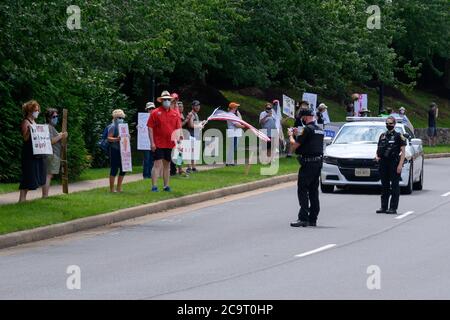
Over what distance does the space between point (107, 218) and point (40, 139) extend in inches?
73.8

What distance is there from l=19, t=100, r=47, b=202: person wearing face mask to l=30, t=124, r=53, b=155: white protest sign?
0.20 feet

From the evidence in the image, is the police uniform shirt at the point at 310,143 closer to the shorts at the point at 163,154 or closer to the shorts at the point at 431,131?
the shorts at the point at 163,154

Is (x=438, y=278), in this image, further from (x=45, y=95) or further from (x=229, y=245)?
(x=45, y=95)

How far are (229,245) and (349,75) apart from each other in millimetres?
26214

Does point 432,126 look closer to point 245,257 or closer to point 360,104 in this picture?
point 360,104

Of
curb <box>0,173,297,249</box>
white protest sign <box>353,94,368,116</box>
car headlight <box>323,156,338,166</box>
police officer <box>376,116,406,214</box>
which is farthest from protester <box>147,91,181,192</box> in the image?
white protest sign <box>353,94,368,116</box>

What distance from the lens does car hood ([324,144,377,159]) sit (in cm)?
2634

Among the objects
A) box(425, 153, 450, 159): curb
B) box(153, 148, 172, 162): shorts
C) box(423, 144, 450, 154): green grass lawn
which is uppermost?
box(153, 148, 172, 162): shorts

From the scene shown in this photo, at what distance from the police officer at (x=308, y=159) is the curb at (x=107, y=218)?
10.1 ft

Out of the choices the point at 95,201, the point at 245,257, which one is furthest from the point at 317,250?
the point at 95,201

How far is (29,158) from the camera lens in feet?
69.1

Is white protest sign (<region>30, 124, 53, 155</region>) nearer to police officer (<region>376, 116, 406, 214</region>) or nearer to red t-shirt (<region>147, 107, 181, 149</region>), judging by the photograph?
red t-shirt (<region>147, 107, 181, 149</region>)

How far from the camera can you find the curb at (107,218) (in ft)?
57.2

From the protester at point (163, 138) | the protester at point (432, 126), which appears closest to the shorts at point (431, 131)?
the protester at point (432, 126)
